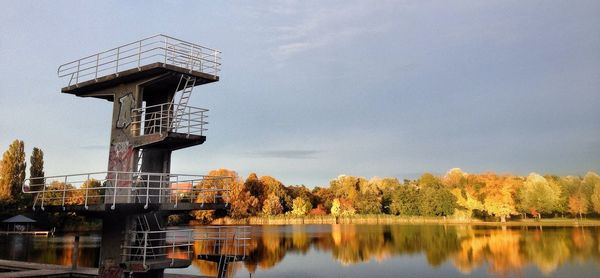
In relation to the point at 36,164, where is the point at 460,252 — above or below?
below

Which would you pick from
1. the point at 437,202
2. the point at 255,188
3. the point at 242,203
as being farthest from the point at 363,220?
the point at 242,203

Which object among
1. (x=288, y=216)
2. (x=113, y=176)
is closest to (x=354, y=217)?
(x=288, y=216)

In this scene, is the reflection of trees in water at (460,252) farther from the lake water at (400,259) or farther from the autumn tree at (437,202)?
the autumn tree at (437,202)

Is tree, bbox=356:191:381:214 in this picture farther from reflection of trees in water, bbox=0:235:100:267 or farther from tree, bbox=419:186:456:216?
reflection of trees in water, bbox=0:235:100:267

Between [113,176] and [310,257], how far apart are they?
855 inches

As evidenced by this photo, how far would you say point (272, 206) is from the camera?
3529 inches

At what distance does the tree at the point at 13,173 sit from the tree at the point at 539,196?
8313 centimetres

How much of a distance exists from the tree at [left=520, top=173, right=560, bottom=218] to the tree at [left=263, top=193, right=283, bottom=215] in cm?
4700

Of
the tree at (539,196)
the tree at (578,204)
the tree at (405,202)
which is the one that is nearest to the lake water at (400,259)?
the tree at (539,196)

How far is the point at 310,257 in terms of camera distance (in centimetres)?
3484

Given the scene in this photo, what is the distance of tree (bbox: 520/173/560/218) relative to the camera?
81250 mm

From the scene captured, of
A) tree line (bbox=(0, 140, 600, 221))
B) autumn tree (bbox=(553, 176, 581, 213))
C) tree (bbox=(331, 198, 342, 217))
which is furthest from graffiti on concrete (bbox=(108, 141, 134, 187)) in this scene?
autumn tree (bbox=(553, 176, 581, 213))

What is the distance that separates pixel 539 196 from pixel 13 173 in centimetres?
8785

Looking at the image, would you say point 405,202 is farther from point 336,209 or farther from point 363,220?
point 336,209
